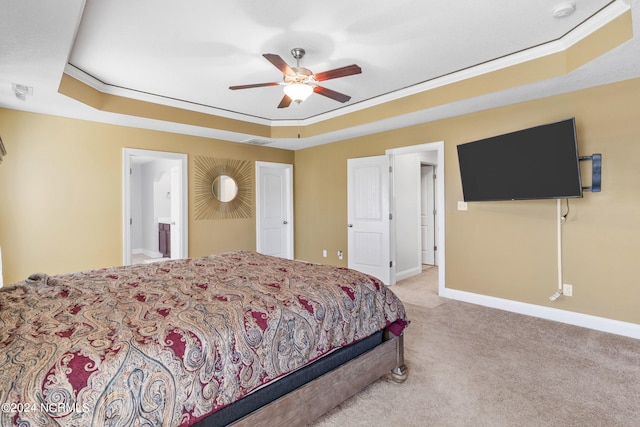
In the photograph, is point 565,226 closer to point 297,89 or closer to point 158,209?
point 297,89

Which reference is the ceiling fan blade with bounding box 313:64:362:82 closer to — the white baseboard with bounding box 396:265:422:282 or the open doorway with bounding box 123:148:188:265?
the open doorway with bounding box 123:148:188:265

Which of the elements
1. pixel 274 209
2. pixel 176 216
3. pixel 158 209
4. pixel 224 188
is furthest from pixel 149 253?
pixel 274 209

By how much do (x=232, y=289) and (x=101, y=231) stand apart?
3.21 metres

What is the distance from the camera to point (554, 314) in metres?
3.30

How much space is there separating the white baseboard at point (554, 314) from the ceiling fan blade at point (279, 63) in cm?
335

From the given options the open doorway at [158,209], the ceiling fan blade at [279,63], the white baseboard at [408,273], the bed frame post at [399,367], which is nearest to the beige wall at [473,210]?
the open doorway at [158,209]

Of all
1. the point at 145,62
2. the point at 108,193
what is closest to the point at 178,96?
the point at 145,62

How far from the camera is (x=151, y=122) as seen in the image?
163 inches

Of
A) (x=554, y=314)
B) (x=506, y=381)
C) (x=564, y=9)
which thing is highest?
(x=564, y=9)

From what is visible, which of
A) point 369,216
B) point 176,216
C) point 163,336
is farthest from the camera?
point 369,216

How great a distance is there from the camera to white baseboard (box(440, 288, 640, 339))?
2.91 metres

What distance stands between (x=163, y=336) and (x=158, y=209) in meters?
6.68

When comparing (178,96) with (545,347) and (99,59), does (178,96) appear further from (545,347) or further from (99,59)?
(545,347)

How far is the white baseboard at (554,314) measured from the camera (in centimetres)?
291
